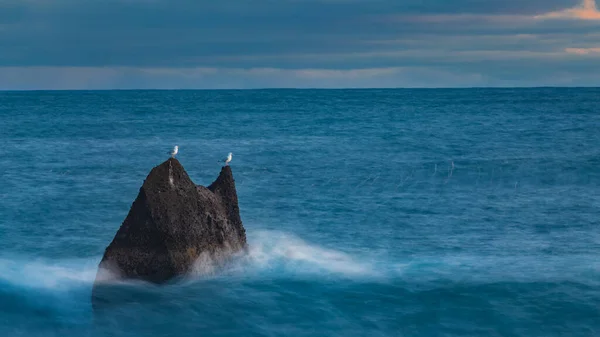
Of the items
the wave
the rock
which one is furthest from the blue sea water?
the rock

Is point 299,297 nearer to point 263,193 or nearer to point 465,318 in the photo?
point 465,318

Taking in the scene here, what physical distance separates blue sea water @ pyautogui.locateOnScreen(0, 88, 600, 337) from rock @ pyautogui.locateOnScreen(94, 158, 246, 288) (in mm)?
689

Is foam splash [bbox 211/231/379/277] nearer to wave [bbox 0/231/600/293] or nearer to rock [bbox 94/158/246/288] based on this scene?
wave [bbox 0/231/600/293]

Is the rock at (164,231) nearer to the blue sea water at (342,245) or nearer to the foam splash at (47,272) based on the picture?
the blue sea water at (342,245)

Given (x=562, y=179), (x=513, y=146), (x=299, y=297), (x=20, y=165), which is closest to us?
(x=299, y=297)

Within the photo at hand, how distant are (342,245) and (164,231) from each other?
9712 mm

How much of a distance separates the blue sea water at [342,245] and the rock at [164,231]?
0.69 meters

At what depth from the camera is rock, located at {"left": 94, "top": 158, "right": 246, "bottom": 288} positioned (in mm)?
19922

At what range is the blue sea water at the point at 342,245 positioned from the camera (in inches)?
800

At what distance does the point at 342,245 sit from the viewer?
27953 mm

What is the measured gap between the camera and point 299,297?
72.4 feet

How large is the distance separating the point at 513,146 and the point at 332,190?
1191 inches

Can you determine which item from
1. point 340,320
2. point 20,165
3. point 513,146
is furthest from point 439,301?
point 513,146

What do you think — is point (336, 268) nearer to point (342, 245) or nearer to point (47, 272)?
point (342, 245)
